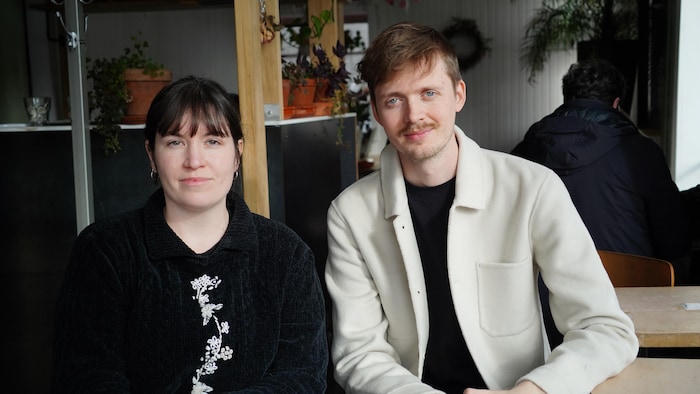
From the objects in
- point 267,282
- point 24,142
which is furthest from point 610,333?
point 24,142

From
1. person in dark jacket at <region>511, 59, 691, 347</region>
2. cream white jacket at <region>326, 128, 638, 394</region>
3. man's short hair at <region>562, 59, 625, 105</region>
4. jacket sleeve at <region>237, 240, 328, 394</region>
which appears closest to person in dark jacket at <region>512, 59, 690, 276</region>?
person in dark jacket at <region>511, 59, 691, 347</region>

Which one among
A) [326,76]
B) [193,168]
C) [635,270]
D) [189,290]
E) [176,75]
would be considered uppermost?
[176,75]

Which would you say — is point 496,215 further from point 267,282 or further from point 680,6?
point 680,6

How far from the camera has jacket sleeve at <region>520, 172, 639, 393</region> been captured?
5.25 ft

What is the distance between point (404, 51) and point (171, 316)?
77cm

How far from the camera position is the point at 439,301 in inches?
72.1

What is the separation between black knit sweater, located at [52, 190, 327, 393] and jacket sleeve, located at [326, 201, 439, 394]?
139 mm

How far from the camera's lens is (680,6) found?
4211mm

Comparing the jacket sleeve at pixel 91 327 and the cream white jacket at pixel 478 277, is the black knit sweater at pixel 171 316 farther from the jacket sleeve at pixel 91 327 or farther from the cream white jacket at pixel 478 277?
the cream white jacket at pixel 478 277

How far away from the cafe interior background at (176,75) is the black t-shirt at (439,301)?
1.51 metres

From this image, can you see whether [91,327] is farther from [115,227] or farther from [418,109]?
[418,109]

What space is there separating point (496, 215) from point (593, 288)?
0.27m

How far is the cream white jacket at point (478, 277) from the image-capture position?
5.65ft

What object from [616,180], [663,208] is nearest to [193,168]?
[616,180]
